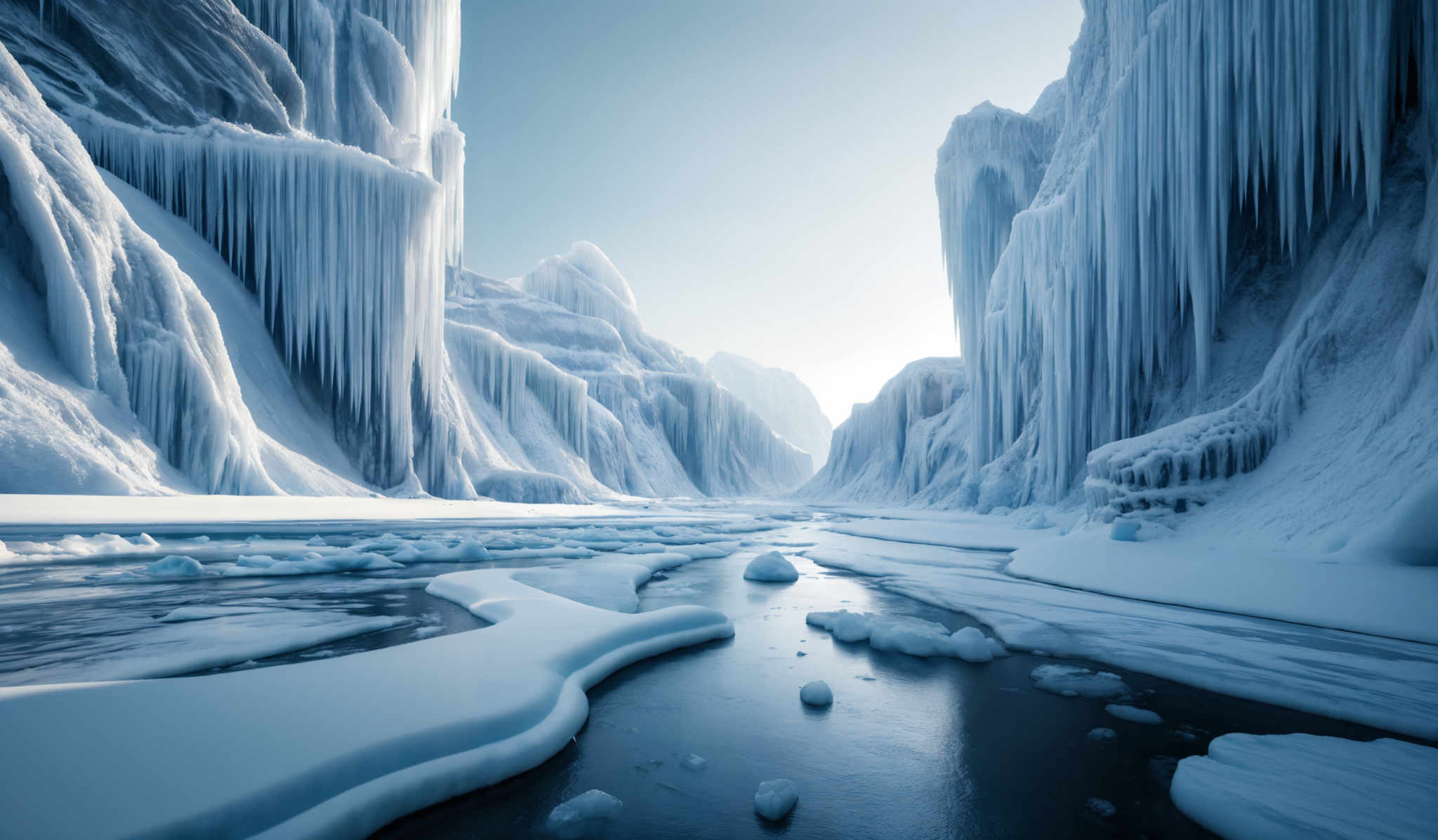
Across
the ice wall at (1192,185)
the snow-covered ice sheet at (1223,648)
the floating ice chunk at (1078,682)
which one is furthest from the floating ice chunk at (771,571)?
the ice wall at (1192,185)

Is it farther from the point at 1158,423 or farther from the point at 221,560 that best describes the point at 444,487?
the point at 1158,423

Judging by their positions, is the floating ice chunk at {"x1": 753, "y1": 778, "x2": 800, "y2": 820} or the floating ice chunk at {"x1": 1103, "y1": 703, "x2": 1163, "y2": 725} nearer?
the floating ice chunk at {"x1": 753, "y1": 778, "x2": 800, "y2": 820}

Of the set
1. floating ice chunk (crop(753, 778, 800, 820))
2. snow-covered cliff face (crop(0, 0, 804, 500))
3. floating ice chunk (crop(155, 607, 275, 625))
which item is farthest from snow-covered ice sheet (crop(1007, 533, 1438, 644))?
snow-covered cliff face (crop(0, 0, 804, 500))

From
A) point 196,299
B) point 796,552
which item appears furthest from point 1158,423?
point 196,299

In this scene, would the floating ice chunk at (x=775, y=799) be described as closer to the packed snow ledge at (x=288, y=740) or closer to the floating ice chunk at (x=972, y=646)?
the packed snow ledge at (x=288, y=740)

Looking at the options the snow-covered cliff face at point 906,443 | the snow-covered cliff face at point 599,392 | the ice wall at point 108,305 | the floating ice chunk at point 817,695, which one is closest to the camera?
the floating ice chunk at point 817,695

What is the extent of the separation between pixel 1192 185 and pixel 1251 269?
1.61 metres

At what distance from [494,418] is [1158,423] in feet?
78.7

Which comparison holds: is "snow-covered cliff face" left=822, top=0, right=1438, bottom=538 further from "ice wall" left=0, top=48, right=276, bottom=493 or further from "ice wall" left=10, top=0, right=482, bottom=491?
"ice wall" left=10, top=0, right=482, bottom=491

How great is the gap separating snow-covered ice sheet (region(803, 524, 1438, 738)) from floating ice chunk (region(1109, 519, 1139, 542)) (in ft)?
4.81

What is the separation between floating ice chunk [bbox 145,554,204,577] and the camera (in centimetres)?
514

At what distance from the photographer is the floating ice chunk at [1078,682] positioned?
291cm

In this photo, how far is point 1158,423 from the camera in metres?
9.62

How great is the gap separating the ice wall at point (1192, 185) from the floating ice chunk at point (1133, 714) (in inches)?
193
